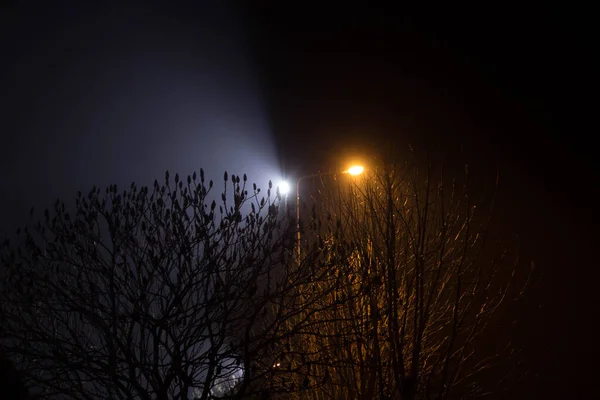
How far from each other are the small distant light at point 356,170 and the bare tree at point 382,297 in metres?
0.15

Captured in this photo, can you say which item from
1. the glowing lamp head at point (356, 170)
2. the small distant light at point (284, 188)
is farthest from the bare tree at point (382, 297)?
the small distant light at point (284, 188)

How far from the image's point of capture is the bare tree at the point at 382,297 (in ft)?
19.4

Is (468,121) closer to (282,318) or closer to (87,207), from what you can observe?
(282,318)

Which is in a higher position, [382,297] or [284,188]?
[284,188]

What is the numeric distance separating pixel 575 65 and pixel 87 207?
10.6 meters

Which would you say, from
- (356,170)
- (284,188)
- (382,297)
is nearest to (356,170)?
(356,170)

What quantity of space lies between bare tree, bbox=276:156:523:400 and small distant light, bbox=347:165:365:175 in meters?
0.15

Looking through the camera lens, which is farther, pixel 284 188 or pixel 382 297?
pixel 284 188

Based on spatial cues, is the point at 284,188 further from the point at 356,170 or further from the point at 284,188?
the point at 356,170

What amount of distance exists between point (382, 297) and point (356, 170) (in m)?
1.99

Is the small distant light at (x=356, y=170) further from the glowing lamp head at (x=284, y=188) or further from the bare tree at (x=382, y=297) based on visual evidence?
the glowing lamp head at (x=284, y=188)

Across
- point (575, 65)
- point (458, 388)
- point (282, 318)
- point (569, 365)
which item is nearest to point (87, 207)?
point (282, 318)

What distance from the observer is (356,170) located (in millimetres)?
7746

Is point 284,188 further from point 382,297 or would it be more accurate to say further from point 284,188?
point 382,297
